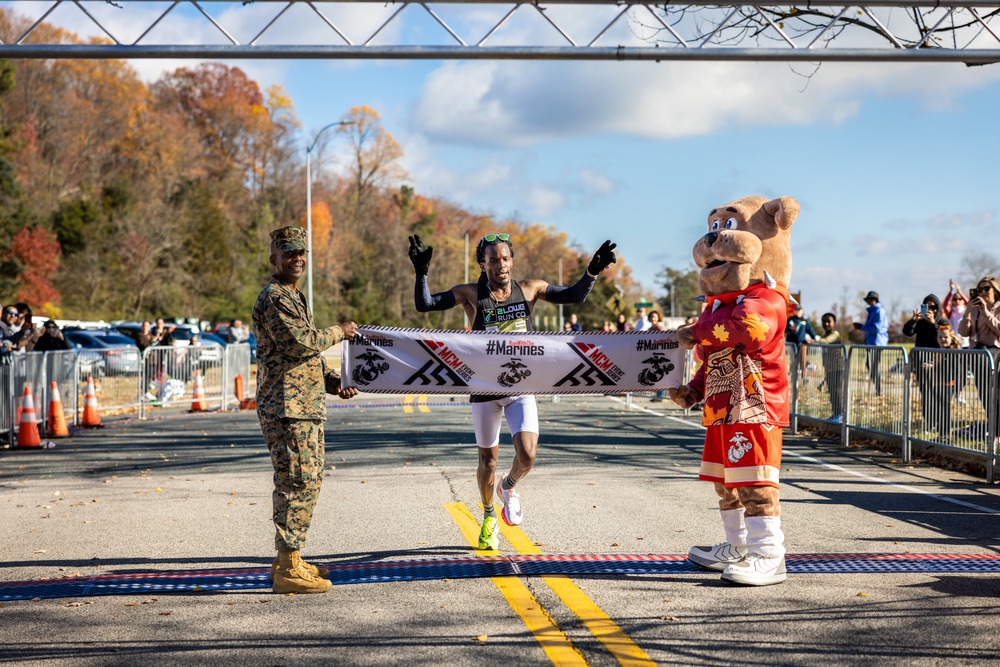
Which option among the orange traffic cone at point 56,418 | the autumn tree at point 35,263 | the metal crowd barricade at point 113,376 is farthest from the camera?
the autumn tree at point 35,263

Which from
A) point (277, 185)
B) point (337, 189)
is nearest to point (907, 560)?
point (277, 185)

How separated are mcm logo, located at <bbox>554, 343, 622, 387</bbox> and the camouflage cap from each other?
2197 mm

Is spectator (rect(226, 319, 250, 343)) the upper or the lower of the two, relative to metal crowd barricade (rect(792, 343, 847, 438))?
upper

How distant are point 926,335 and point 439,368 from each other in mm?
9690

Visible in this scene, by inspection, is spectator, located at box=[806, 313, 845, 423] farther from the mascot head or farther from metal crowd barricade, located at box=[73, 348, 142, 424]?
metal crowd barricade, located at box=[73, 348, 142, 424]

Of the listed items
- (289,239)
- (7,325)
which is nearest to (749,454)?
(289,239)

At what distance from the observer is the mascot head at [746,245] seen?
6.50 metres

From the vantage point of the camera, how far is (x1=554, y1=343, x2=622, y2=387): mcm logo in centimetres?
765

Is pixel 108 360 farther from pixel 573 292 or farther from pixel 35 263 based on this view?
pixel 35 263

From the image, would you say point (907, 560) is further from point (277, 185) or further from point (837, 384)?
point (277, 185)

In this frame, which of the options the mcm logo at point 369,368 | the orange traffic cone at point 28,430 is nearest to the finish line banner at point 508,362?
the mcm logo at point 369,368

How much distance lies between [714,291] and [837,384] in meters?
9.08

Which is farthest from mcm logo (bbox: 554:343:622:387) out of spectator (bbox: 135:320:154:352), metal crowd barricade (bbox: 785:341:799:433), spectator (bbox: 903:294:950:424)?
spectator (bbox: 135:320:154:352)

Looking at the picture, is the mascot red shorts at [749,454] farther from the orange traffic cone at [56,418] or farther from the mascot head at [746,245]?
the orange traffic cone at [56,418]
